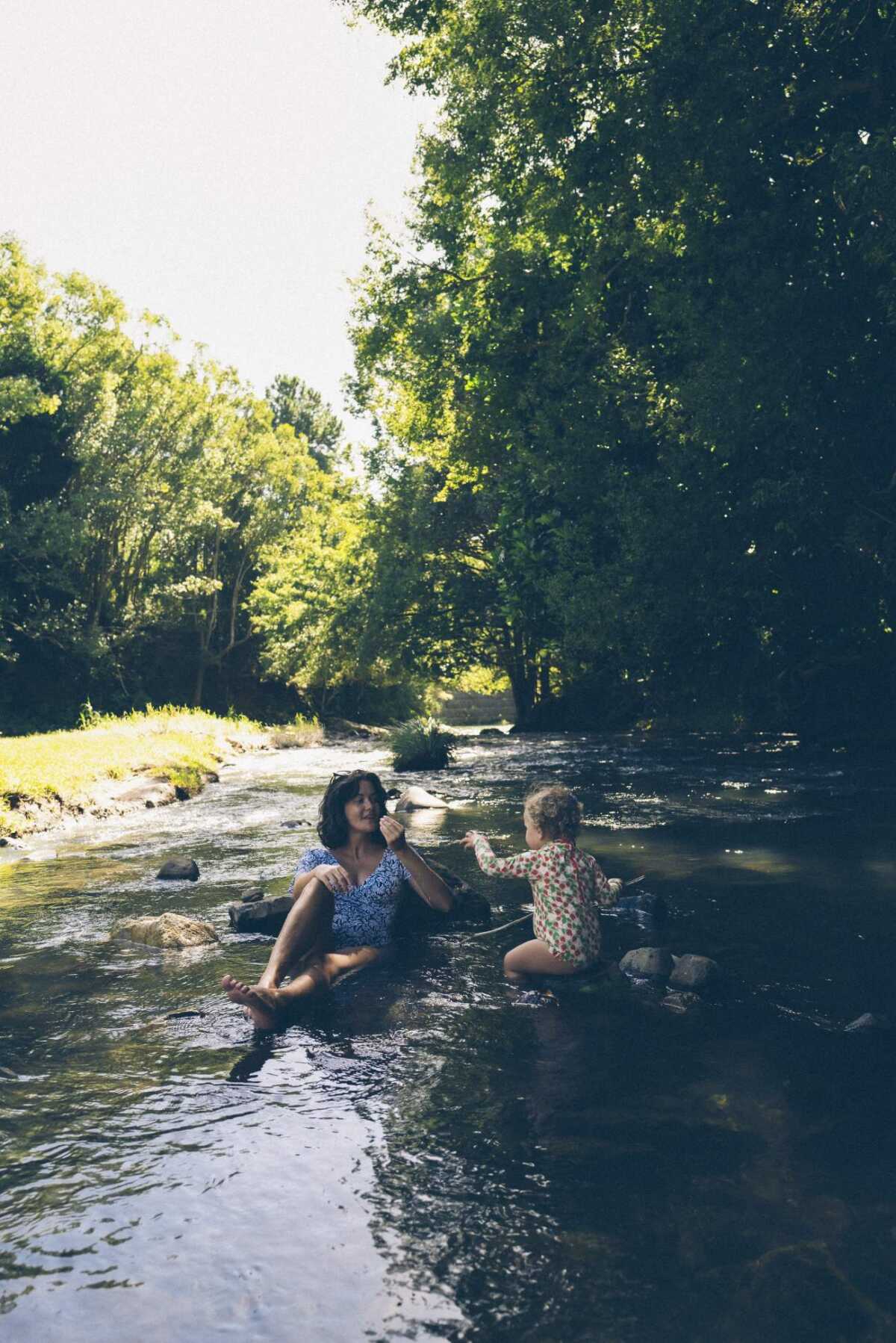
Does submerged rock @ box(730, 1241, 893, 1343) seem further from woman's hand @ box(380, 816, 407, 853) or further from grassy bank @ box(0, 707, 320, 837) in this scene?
grassy bank @ box(0, 707, 320, 837)

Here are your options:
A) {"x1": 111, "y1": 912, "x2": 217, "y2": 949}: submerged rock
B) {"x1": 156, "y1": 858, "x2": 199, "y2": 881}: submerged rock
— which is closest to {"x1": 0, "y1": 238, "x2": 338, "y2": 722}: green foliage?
{"x1": 156, "y1": 858, "x2": 199, "y2": 881}: submerged rock

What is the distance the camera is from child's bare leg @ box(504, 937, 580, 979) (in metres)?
6.21

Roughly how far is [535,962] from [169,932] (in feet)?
8.97

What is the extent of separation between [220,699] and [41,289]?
1799cm

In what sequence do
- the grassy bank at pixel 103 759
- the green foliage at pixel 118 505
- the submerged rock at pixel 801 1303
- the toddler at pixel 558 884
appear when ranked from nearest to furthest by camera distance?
1. the submerged rock at pixel 801 1303
2. the toddler at pixel 558 884
3. the grassy bank at pixel 103 759
4. the green foliage at pixel 118 505

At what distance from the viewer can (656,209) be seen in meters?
14.2

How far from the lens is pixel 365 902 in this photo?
22.3 feet

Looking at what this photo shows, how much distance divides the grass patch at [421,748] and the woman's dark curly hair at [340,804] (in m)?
15.8

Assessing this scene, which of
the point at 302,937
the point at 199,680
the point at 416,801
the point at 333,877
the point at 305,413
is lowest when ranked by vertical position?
the point at 416,801

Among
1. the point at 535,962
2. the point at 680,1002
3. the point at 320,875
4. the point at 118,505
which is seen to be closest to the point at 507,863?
the point at 535,962

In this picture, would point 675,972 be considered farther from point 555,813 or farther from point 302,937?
point 302,937

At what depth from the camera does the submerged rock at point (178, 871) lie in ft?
32.4

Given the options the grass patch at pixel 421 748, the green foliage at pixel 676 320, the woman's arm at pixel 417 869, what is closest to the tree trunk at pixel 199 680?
the grass patch at pixel 421 748

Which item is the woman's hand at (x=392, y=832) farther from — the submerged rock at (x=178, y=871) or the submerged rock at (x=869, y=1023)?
the submerged rock at (x=178, y=871)
